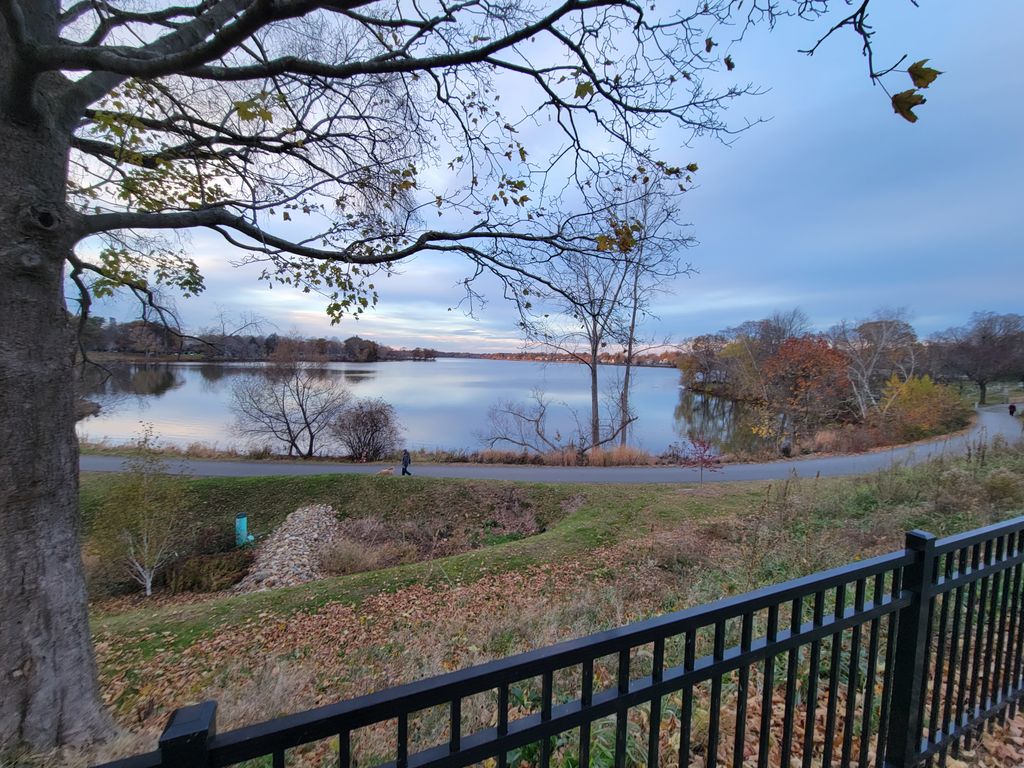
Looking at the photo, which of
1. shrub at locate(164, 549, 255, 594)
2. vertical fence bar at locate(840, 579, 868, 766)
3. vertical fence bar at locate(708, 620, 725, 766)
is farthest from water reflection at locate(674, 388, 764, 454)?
vertical fence bar at locate(708, 620, 725, 766)

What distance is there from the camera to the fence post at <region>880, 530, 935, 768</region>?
2073mm

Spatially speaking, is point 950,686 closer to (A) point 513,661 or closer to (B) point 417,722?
(A) point 513,661

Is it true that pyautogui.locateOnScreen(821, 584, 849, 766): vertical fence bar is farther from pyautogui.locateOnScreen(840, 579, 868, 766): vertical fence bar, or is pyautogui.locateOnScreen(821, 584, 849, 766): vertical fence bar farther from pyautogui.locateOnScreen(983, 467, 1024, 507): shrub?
pyautogui.locateOnScreen(983, 467, 1024, 507): shrub

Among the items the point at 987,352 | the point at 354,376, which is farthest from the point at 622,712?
the point at 987,352

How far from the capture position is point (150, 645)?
6.03m

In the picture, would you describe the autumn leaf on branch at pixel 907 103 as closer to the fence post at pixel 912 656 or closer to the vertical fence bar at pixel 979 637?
the fence post at pixel 912 656

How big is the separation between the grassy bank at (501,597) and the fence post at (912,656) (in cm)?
253

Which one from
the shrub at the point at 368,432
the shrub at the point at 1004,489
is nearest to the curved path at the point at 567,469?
the shrub at the point at 368,432

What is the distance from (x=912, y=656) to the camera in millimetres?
2084

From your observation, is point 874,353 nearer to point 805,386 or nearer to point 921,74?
point 805,386

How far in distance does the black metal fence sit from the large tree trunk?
5.82 feet

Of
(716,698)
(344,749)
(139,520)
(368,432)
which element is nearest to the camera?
(344,749)

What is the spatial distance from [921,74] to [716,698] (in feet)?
7.77

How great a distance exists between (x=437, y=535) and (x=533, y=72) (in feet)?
36.7
